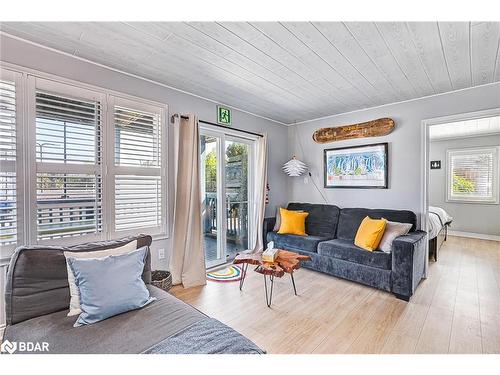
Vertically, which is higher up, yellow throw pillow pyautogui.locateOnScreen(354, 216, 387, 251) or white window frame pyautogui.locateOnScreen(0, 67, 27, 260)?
white window frame pyautogui.locateOnScreen(0, 67, 27, 260)

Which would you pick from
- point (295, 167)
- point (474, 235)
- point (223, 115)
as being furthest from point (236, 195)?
point (474, 235)

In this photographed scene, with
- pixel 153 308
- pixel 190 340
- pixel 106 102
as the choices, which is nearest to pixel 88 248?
pixel 153 308

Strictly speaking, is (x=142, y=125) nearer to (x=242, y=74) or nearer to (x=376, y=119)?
(x=242, y=74)

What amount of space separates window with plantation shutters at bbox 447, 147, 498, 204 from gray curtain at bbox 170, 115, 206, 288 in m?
5.91

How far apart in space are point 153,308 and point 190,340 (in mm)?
452

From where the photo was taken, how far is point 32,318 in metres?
1.48

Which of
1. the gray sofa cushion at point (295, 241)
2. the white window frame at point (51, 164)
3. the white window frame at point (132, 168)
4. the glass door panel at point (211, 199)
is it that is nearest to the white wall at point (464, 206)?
the gray sofa cushion at point (295, 241)

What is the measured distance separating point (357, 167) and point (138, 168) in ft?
10.1

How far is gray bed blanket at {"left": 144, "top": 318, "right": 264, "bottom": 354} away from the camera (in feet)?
3.89

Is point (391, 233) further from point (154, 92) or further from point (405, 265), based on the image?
point (154, 92)

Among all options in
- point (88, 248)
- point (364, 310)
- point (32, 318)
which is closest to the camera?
point (32, 318)

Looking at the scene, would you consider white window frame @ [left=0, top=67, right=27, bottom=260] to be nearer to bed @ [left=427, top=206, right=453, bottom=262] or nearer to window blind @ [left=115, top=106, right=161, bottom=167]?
window blind @ [left=115, top=106, right=161, bottom=167]

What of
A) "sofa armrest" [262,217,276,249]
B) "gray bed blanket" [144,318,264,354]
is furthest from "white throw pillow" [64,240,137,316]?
"sofa armrest" [262,217,276,249]

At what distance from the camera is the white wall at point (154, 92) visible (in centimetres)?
200
